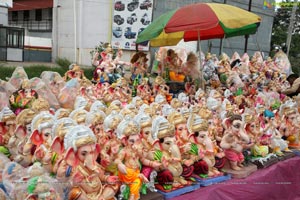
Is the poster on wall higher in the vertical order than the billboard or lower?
lower

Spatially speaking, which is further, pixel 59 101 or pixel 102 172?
pixel 59 101

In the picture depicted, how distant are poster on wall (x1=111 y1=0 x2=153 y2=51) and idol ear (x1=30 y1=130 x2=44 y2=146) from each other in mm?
8016

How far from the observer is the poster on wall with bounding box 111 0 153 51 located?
33.1 ft

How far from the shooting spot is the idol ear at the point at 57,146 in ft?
6.25

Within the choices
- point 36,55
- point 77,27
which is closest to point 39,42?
point 36,55

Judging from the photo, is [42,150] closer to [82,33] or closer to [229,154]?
[229,154]

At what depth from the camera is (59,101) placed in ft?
11.6

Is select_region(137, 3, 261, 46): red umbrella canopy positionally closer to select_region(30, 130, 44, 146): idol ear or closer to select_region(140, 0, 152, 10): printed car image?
select_region(30, 130, 44, 146): idol ear

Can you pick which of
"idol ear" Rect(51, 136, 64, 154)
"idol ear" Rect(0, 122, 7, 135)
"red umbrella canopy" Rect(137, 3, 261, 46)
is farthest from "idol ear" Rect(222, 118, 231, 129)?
"idol ear" Rect(0, 122, 7, 135)

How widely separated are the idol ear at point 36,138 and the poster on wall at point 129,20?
8016 millimetres

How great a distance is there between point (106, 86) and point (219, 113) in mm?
1402

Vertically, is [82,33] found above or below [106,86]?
above

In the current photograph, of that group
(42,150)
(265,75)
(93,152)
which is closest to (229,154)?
(93,152)

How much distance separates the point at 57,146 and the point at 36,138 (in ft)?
0.84
